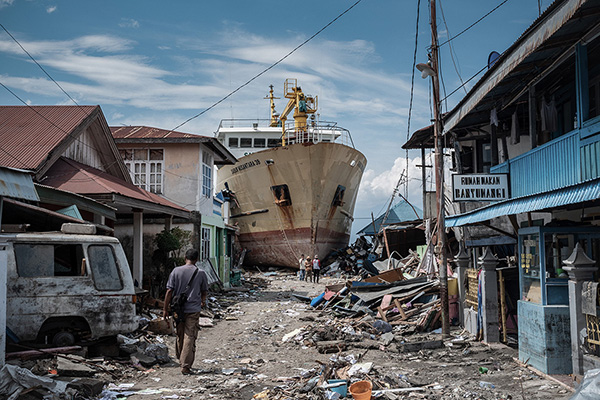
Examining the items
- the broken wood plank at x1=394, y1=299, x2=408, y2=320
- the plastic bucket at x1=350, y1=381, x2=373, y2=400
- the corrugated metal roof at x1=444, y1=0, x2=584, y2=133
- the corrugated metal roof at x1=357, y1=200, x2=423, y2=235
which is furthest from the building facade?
the corrugated metal roof at x1=357, y1=200, x2=423, y2=235

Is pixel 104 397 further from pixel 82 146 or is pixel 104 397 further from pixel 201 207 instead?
pixel 201 207

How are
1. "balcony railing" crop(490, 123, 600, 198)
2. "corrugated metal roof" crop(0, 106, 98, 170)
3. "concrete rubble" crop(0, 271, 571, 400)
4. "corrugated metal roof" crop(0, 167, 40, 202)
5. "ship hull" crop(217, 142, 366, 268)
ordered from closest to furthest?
"corrugated metal roof" crop(0, 167, 40, 202) < "concrete rubble" crop(0, 271, 571, 400) < "balcony railing" crop(490, 123, 600, 198) < "corrugated metal roof" crop(0, 106, 98, 170) < "ship hull" crop(217, 142, 366, 268)

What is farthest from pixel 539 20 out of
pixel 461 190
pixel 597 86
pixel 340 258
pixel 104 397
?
pixel 340 258

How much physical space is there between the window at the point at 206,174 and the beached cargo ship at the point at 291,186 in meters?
7.60

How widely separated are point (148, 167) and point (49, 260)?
12.4 meters

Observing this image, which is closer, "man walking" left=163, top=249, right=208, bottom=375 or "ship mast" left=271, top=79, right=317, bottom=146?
"man walking" left=163, top=249, right=208, bottom=375

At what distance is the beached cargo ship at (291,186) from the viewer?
28500 millimetres

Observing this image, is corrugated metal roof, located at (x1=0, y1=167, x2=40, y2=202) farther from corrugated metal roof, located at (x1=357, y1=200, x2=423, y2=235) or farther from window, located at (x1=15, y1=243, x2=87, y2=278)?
corrugated metal roof, located at (x1=357, y1=200, x2=423, y2=235)

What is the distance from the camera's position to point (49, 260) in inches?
301

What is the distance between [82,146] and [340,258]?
2012 cm

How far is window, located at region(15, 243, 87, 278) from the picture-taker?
24.4ft

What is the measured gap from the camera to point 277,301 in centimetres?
1766

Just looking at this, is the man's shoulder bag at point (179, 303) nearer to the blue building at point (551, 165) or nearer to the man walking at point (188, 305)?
the man walking at point (188, 305)

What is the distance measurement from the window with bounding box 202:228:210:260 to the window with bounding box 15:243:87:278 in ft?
39.5
